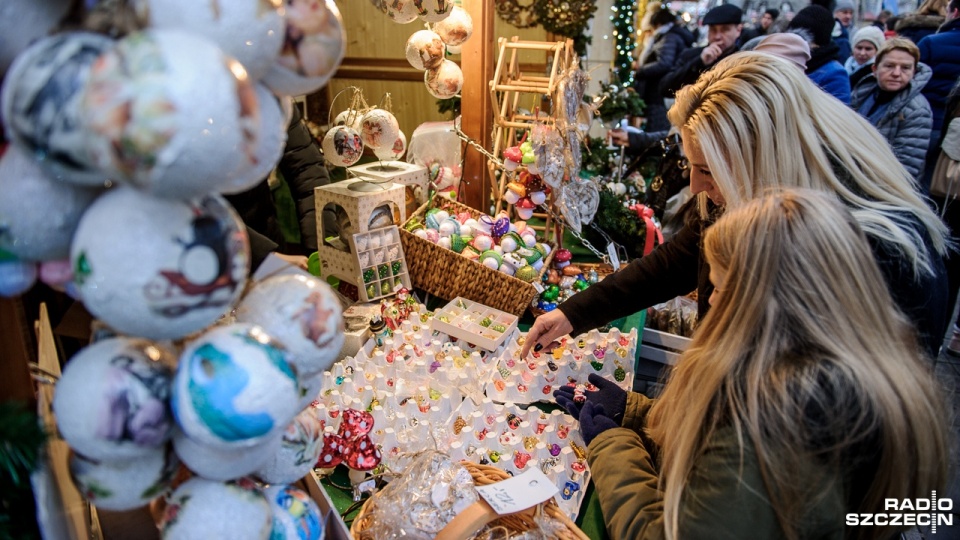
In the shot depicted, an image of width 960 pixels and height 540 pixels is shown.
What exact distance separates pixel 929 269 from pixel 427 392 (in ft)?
3.76

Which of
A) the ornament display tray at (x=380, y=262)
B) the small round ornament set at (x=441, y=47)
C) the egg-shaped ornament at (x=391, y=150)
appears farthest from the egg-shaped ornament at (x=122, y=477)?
the small round ornament set at (x=441, y=47)

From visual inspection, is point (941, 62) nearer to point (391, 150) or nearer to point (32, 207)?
point (391, 150)

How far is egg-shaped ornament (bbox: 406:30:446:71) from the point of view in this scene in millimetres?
2342

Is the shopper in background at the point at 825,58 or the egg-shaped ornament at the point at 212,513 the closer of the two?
the egg-shaped ornament at the point at 212,513

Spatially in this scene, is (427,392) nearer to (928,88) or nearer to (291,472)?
(291,472)

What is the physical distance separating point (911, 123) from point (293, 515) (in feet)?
13.1

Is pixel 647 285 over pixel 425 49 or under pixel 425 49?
under

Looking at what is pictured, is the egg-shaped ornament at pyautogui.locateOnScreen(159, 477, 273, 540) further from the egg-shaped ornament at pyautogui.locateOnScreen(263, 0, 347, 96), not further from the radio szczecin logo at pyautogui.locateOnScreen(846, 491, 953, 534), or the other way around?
the radio szczecin logo at pyautogui.locateOnScreen(846, 491, 953, 534)

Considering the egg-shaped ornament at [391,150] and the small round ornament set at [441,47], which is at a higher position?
the small round ornament set at [441,47]

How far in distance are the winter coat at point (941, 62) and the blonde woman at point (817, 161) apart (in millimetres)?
2913

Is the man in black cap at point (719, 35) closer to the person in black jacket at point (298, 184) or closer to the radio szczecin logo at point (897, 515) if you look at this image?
the person in black jacket at point (298, 184)

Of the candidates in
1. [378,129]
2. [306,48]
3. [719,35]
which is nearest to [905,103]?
[719,35]

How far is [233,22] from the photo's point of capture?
1.83 ft

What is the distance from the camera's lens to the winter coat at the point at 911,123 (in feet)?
11.4
